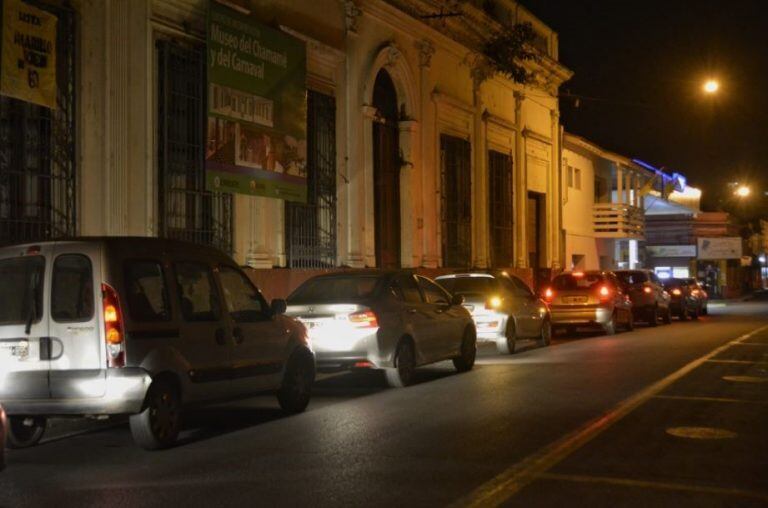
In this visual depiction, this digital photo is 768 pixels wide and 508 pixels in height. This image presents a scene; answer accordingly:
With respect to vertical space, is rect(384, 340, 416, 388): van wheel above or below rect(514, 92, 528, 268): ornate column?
below

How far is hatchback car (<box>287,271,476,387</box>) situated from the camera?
13.2 metres

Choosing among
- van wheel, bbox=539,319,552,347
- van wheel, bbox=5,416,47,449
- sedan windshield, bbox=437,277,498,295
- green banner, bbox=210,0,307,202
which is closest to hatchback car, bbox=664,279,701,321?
van wheel, bbox=539,319,552,347

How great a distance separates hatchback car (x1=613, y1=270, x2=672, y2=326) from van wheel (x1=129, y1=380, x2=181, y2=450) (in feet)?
68.4

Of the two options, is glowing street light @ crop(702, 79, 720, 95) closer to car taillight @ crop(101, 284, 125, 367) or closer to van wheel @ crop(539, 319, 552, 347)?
van wheel @ crop(539, 319, 552, 347)

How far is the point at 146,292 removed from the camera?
30.2 ft

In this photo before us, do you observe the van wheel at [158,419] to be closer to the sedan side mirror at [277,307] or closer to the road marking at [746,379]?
the sedan side mirror at [277,307]

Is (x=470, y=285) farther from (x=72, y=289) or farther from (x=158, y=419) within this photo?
(x=72, y=289)

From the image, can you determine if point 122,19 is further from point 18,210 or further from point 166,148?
point 18,210

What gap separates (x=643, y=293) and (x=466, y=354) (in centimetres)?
1428

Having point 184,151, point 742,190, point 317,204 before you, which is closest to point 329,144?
point 317,204

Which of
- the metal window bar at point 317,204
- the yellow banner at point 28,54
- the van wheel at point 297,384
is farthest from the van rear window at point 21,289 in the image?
the metal window bar at point 317,204

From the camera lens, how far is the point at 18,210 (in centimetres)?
1480

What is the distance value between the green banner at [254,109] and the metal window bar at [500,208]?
13.1m

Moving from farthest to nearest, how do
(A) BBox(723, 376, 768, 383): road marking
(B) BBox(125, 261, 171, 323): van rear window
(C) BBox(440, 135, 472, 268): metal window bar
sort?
(C) BBox(440, 135, 472, 268): metal window bar < (A) BBox(723, 376, 768, 383): road marking < (B) BBox(125, 261, 171, 323): van rear window
